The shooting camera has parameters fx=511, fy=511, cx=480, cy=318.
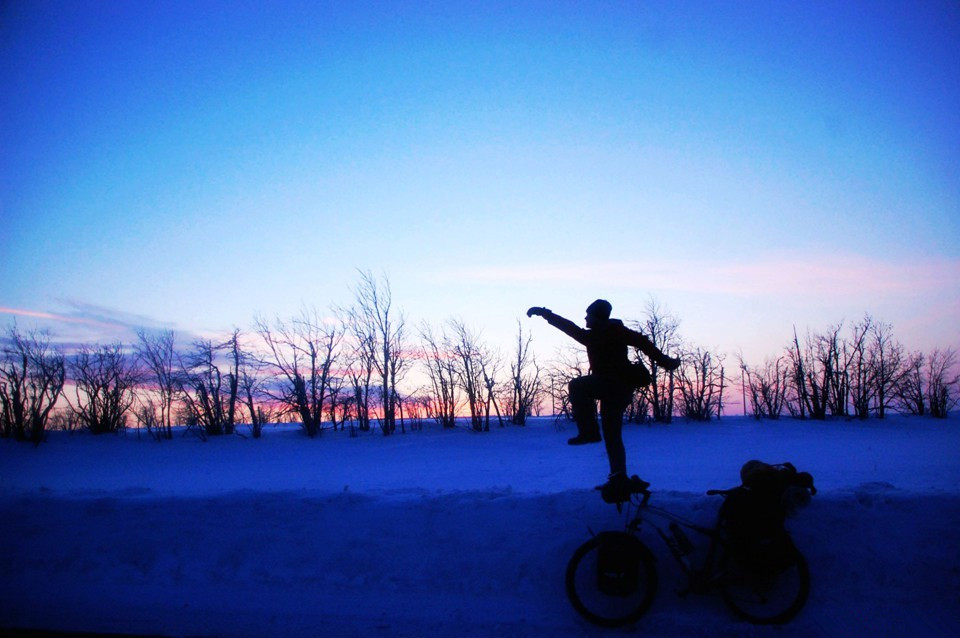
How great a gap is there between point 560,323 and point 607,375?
69cm

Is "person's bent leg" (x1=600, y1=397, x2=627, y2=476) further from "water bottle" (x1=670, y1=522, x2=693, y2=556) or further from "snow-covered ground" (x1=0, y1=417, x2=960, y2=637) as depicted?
"snow-covered ground" (x1=0, y1=417, x2=960, y2=637)

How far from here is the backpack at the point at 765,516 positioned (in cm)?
437

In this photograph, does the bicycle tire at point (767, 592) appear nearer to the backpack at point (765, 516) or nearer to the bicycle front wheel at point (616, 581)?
the backpack at point (765, 516)

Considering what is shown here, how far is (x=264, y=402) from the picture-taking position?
31.2 meters

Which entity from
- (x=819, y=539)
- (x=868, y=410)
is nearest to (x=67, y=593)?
(x=819, y=539)

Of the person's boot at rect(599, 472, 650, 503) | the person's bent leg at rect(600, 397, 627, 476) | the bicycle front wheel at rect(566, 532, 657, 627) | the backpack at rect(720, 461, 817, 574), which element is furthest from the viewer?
the person's bent leg at rect(600, 397, 627, 476)

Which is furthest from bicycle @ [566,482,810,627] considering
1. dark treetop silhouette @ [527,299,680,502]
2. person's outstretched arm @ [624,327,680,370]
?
person's outstretched arm @ [624,327,680,370]

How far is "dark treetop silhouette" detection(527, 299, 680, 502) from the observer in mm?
4961

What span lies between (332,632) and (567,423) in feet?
79.7

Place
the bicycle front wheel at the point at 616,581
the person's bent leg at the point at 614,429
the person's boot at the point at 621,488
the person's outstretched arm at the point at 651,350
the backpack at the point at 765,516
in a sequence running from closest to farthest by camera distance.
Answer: the backpack at the point at 765,516 < the bicycle front wheel at the point at 616,581 < the person's outstretched arm at the point at 651,350 < the person's boot at the point at 621,488 < the person's bent leg at the point at 614,429

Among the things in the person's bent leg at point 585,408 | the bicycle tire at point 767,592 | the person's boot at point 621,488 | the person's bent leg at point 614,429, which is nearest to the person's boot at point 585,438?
the person's bent leg at point 585,408

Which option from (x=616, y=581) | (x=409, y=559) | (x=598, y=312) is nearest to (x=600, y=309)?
(x=598, y=312)

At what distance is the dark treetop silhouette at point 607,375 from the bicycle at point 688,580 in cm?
45

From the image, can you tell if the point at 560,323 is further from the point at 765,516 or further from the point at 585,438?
the point at 765,516
